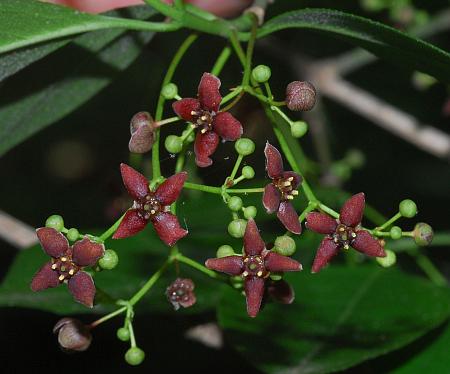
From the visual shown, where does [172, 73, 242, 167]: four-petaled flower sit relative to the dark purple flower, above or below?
above

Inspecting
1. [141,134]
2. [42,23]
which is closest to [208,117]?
[141,134]

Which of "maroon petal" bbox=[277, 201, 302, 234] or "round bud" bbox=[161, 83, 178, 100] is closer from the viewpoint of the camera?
"maroon petal" bbox=[277, 201, 302, 234]

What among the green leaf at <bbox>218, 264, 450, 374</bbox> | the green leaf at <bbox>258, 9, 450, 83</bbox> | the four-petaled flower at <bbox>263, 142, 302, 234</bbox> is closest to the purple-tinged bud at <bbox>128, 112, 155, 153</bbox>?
the four-petaled flower at <bbox>263, 142, 302, 234</bbox>

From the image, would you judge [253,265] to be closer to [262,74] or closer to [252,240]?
[252,240]

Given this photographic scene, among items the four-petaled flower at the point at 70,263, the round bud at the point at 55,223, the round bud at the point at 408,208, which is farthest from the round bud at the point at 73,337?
the round bud at the point at 408,208

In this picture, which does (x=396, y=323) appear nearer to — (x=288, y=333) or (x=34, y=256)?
(x=288, y=333)

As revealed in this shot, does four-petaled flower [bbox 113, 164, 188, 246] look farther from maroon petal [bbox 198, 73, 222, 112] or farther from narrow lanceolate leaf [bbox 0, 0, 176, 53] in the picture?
narrow lanceolate leaf [bbox 0, 0, 176, 53]
